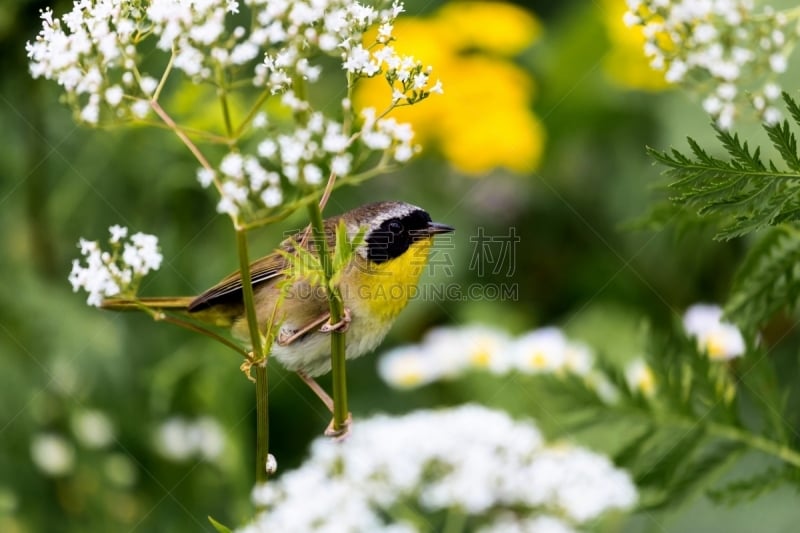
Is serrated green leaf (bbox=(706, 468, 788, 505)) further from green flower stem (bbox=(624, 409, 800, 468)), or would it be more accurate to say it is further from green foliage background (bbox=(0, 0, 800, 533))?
green foliage background (bbox=(0, 0, 800, 533))

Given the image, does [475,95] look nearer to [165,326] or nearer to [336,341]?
[165,326]

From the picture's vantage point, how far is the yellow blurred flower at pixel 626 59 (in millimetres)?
4891

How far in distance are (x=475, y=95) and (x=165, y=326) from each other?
192 centimetres

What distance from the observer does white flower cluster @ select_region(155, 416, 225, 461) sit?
3.81 meters

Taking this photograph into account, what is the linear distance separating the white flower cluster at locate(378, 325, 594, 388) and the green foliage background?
4.1 inches

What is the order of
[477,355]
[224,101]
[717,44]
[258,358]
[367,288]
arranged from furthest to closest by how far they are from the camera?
[477,355]
[367,288]
[717,44]
[258,358]
[224,101]

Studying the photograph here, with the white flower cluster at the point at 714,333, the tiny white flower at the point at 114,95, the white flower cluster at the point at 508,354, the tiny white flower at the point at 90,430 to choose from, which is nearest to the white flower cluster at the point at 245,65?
the tiny white flower at the point at 114,95

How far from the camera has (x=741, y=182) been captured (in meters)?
1.69

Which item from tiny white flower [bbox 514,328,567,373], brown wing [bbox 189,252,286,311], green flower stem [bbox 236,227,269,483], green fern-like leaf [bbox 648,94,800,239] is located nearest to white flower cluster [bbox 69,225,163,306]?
green flower stem [bbox 236,227,269,483]

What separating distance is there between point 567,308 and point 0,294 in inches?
100

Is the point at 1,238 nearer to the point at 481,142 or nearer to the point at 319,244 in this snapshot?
the point at 481,142

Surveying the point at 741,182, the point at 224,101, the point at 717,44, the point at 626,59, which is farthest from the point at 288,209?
the point at 626,59

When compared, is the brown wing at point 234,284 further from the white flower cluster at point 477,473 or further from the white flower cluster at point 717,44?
the white flower cluster at point 717,44

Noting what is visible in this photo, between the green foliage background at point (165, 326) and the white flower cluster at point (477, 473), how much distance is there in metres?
0.70
